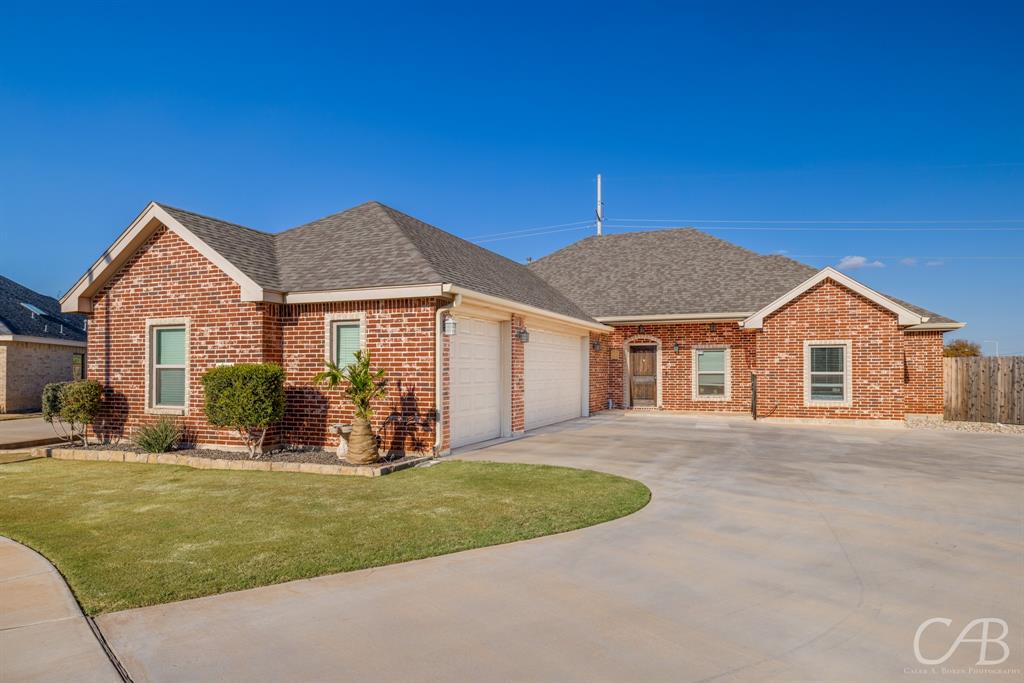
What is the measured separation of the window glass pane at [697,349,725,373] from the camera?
774 inches

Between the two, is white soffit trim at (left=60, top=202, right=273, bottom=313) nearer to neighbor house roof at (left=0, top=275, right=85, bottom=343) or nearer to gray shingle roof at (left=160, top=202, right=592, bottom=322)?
gray shingle roof at (left=160, top=202, right=592, bottom=322)

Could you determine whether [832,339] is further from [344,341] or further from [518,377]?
[344,341]

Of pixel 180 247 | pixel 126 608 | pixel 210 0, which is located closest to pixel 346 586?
pixel 126 608

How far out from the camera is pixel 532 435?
13.9m

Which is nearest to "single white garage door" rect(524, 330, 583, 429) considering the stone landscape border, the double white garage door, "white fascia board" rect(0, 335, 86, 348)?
the double white garage door

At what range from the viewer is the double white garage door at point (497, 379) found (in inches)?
452

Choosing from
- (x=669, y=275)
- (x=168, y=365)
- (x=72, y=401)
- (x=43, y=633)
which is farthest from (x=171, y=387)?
(x=669, y=275)

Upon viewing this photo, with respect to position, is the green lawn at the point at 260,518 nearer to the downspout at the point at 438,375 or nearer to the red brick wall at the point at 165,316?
the downspout at the point at 438,375

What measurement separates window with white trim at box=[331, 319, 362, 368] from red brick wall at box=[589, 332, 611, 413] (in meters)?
10.3

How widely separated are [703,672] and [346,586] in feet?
8.80

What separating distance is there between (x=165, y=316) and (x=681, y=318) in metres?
15.0

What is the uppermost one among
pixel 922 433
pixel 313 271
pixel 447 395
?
pixel 313 271

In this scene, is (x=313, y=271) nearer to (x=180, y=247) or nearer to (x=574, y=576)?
(x=180, y=247)

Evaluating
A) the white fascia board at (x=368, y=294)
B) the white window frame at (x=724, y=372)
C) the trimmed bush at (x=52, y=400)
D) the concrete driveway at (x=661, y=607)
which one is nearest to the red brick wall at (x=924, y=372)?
the white window frame at (x=724, y=372)
